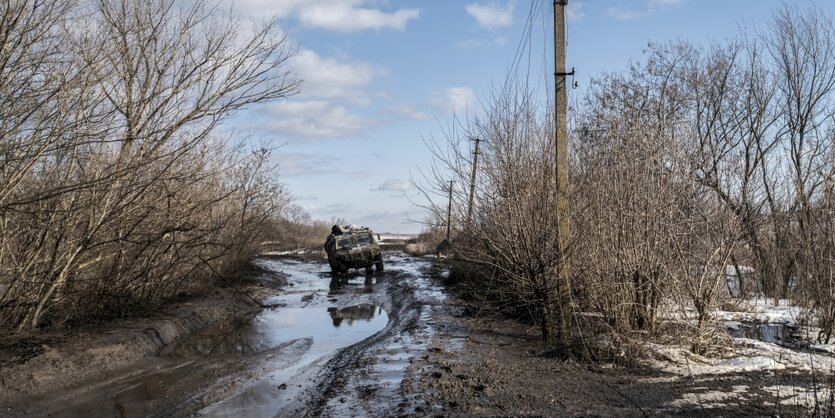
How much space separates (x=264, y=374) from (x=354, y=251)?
20197mm

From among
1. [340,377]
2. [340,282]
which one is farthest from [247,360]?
[340,282]

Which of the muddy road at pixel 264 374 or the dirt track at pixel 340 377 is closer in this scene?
the dirt track at pixel 340 377

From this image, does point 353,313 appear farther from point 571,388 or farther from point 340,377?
point 571,388

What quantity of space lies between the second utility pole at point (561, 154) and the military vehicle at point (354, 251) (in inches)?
806

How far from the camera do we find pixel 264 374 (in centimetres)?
896

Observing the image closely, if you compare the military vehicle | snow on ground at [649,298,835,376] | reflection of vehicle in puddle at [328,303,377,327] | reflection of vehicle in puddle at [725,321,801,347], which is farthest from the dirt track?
the military vehicle

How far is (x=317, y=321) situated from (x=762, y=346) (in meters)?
9.54

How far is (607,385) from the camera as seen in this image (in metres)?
6.77

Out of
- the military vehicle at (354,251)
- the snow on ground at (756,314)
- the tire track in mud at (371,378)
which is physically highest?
the military vehicle at (354,251)

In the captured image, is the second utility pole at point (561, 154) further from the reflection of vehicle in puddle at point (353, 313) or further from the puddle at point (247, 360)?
the reflection of vehicle in puddle at point (353, 313)

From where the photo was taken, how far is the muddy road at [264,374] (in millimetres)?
6945

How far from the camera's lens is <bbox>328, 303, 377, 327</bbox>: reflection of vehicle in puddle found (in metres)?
15.4

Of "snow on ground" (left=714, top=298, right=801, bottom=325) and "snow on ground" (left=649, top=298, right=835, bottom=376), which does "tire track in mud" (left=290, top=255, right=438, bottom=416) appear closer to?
"snow on ground" (left=649, top=298, right=835, bottom=376)

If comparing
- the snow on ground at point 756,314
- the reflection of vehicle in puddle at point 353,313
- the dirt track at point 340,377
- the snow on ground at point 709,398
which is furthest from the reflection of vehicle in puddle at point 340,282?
the snow on ground at point 709,398
